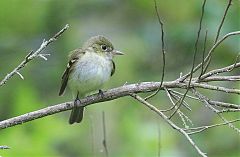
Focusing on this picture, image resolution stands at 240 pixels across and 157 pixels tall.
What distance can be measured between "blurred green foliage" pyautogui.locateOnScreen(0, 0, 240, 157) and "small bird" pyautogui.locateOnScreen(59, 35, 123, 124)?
0.49 metres

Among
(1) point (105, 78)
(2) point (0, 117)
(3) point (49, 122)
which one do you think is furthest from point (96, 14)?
(1) point (105, 78)

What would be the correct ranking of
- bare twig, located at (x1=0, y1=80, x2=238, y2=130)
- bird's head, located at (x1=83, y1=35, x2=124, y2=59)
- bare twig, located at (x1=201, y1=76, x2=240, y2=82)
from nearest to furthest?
bare twig, located at (x1=201, y1=76, x2=240, y2=82) → bare twig, located at (x1=0, y1=80, x2=238, y2=130) → bird's head, located at (x1=83, y1=35, x2=124, y2=59)

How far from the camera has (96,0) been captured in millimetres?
7555

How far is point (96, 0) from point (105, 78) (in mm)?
2303

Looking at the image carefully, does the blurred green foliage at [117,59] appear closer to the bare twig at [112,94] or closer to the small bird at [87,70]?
the small bird at [87,70]

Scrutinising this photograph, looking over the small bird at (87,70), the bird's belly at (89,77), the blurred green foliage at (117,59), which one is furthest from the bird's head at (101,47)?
the blurred green foliage at (117,59)

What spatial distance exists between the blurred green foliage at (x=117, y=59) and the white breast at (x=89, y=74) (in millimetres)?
536

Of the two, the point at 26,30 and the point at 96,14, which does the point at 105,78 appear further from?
the point at 96,14

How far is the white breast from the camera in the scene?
5391mm

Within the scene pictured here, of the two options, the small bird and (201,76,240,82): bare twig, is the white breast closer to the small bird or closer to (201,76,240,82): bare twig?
the small bird

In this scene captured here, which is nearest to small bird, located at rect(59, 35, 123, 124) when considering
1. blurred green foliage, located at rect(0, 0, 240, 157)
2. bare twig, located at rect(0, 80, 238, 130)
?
blurred green foliage, located at rect(0, 0, 240, 157)

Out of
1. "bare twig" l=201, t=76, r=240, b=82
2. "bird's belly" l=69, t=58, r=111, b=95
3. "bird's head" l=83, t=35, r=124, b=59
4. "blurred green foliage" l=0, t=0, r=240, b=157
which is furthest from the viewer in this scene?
"blurred green foliage" l=0, t=0, r=240, b=157

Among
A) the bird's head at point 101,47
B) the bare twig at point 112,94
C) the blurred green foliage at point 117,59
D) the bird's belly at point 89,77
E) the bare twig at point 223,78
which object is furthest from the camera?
the blurred green foliage at point 117,59

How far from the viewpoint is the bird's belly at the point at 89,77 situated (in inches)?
212
